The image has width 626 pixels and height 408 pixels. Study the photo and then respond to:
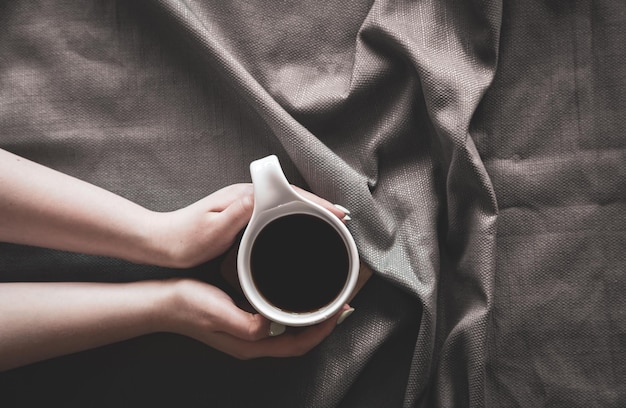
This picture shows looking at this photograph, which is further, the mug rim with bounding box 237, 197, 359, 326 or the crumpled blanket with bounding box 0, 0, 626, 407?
the crumpled blanket with bounding box 0, 0, 626, 407

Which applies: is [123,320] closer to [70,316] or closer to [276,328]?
[70,316]

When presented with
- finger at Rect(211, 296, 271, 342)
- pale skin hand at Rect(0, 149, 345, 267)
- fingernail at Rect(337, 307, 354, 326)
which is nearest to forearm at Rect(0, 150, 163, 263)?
pale skin hand at Rect(0, 149, 345, 267)

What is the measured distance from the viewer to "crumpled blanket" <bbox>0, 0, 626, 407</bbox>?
0.63m

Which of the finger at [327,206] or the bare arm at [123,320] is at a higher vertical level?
the finger at [327,206]

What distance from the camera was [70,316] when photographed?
58 cm

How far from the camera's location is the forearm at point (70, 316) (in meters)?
0.57

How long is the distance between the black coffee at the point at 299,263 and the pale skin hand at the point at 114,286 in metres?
0.03

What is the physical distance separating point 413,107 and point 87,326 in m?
0.43

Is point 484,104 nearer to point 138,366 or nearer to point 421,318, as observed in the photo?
point 421,318

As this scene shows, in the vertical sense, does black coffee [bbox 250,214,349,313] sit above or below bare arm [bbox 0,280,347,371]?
above

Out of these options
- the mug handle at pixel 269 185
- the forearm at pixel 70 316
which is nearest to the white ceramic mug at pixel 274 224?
the mug handle at pixel 269 185

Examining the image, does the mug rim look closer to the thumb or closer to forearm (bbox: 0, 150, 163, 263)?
the thumb

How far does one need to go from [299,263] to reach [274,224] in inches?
→ 2.0

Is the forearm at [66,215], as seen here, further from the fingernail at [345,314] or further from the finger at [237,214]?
Answer: the fingernail at [345,314]
